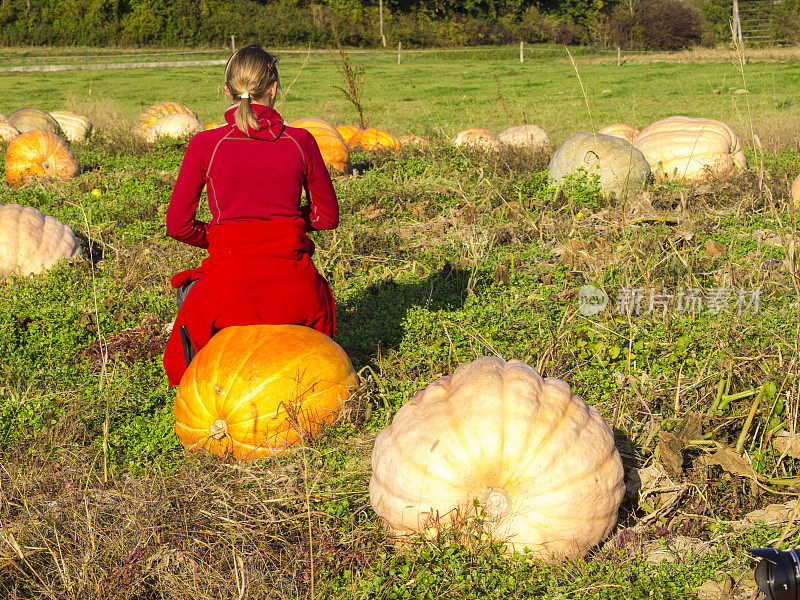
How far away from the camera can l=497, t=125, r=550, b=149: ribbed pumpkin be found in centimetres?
1046

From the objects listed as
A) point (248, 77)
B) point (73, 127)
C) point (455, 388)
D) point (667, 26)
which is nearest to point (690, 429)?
point (455, 388)

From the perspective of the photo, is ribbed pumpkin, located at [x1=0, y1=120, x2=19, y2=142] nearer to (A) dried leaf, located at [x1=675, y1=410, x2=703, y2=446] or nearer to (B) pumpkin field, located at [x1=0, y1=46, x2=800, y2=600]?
(B) pumpkin field, located at [x1=0, y1=46, x2=800, y2=600]

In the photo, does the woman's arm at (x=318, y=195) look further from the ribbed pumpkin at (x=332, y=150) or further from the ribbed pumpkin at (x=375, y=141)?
the ribbed pumpkin at (x=375, y=141)

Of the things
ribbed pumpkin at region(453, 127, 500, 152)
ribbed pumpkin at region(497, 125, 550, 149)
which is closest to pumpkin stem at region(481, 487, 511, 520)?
ribbed pumpkin at region(453, 127, 500, 152)

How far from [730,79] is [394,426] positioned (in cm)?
2446

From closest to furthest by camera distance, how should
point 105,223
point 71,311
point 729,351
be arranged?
point 729,351
point 71,311
point 105,223

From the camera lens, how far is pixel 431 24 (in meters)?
60.3

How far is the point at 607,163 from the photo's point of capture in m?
7.57

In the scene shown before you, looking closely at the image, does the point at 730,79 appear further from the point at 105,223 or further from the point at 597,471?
the point at 597,471

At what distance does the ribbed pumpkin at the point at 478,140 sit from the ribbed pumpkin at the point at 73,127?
22.8 ft

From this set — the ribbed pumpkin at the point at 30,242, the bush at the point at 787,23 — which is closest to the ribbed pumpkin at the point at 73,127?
the ribbed pumpkin at the point at 30,242

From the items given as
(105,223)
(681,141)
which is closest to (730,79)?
(681,141)

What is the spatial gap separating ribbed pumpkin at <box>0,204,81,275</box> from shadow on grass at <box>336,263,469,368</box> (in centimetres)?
272

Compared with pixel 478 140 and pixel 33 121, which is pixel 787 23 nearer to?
pixel 478 140
